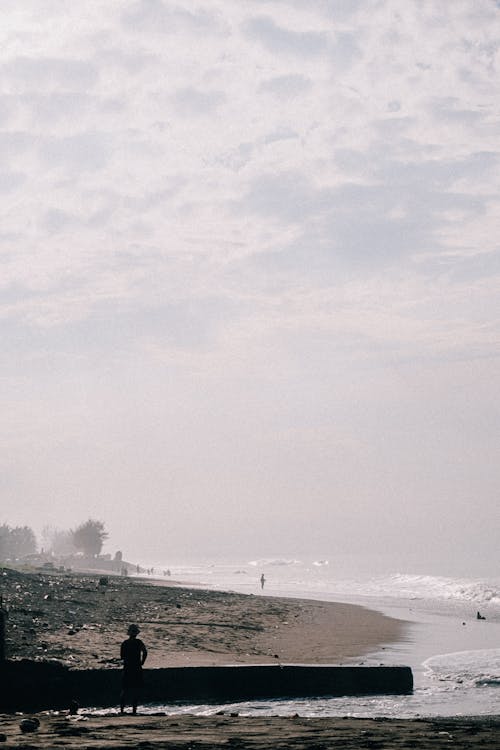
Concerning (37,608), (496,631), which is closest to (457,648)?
(496,631)

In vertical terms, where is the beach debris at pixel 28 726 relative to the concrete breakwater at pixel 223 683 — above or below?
above

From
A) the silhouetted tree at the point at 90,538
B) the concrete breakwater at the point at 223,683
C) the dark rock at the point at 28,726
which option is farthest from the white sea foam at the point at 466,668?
the silhouetted tree at the point at 90,538

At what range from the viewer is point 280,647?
31.5m

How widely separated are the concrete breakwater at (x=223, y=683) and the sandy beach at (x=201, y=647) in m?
0.99

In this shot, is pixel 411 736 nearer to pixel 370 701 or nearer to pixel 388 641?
pixel 370 701

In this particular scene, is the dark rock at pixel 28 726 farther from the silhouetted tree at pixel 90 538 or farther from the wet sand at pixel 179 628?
the silhouetted tree at pixel 90 538

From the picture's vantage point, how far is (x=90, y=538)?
19000cm

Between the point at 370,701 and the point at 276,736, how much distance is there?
7.25 metres

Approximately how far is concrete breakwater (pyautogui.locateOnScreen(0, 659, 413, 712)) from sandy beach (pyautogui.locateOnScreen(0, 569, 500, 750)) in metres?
0.99

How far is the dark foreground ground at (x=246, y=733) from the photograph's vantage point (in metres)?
11.4

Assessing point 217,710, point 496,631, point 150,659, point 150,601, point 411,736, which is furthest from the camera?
point 150,601

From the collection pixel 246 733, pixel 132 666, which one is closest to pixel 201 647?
pixel 132 666

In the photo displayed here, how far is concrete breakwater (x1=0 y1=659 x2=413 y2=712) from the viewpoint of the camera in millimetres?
16375

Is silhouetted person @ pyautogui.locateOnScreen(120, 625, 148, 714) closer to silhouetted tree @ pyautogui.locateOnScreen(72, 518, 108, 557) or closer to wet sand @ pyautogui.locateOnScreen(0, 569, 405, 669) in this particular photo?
wet sand @ pyautogui.locateOnScreen(0, 569, 405, 669)
